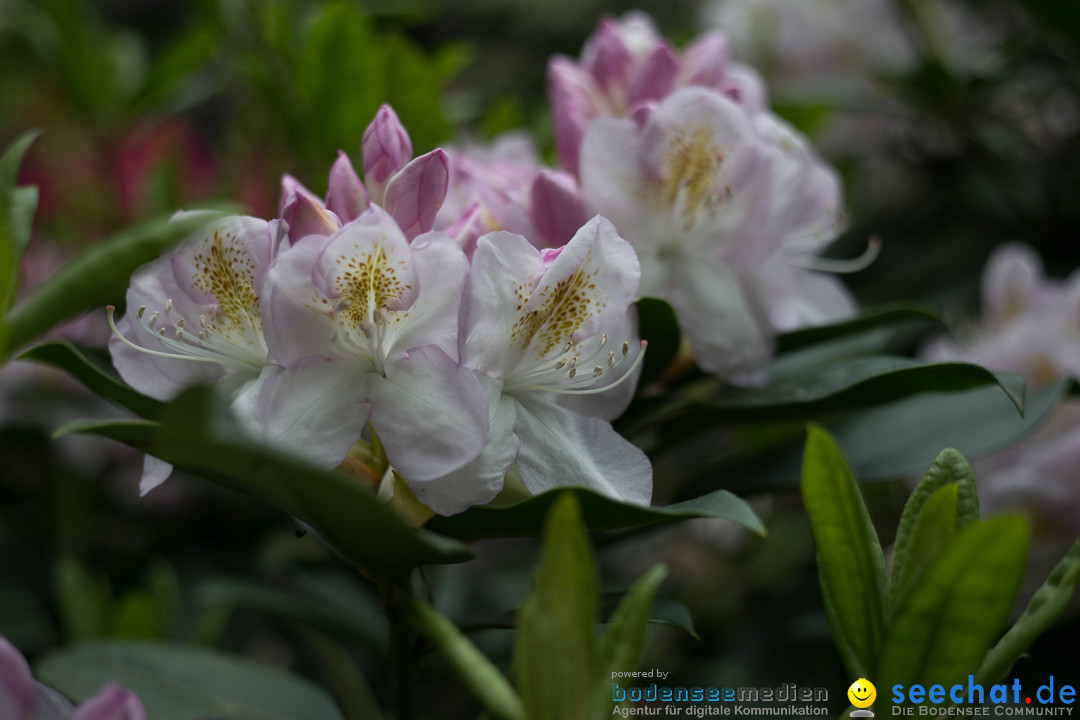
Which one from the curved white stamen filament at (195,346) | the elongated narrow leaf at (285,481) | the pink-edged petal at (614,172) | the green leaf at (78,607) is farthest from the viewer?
the green leaf at (78,607)

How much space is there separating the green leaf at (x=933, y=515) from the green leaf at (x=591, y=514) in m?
0.10

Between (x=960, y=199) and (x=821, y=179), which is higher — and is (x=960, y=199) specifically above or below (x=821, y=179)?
below

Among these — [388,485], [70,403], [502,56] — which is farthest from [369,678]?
[502,56]

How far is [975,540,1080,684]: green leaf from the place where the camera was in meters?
0.48

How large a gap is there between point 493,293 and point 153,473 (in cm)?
26

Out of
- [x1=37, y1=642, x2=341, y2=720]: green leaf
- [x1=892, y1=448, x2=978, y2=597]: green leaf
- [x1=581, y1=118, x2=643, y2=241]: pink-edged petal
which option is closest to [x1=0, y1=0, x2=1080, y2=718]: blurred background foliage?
[x1=37, y1=642, x2=341, y2=720]: green leaf

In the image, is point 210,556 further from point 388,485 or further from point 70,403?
point 388,485

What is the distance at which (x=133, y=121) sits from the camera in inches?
59.0

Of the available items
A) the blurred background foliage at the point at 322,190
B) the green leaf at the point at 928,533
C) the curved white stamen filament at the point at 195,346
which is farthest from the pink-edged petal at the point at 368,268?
the blurred background foliage at the point at 322,190

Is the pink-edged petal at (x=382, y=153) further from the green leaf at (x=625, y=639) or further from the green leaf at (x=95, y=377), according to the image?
the green leaf at (x=625, y=639)

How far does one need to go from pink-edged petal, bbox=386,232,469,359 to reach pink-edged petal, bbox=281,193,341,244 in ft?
0.21

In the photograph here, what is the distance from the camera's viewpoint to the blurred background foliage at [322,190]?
1112 millimetres

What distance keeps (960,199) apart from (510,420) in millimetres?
1224

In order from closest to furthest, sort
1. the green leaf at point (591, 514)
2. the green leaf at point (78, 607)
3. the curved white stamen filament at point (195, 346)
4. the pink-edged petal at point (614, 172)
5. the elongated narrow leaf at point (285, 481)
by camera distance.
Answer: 1. the elongated narrow leaf at point (285, 481)
2. the green leaf at point (591, 514)
3. the curved white stamen filament at point (195, 346)
4. the pink-edged petal at point (614, 172)
5. the green leaf at point (78, 607)
